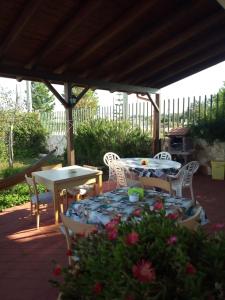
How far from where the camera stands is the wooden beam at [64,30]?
147 inches

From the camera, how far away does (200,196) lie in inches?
207

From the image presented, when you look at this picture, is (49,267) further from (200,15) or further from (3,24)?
(200,15)

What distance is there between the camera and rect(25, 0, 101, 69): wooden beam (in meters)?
3.74

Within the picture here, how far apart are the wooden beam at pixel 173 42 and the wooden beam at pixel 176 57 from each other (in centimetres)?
38

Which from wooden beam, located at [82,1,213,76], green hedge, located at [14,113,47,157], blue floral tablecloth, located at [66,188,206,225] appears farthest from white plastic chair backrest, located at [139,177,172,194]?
green hedge, located at [14,113,47,157]

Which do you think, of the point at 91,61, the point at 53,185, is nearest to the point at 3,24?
the point at 91,61

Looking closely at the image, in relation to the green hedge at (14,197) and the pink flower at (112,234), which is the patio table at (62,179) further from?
the pink flower at (112,234)

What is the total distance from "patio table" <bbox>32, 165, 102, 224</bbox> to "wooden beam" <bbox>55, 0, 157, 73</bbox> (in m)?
2.13

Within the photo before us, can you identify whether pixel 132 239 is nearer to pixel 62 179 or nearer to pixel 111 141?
pixel 62 179

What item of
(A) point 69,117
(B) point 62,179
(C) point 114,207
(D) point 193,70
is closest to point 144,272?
(C) point 114,207

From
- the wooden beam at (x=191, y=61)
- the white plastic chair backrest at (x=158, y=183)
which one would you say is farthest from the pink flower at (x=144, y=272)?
the wooden beam at (x=191, y=61)

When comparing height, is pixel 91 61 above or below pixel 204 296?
above

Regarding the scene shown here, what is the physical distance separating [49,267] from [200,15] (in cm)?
437

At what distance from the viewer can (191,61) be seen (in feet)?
21.3
